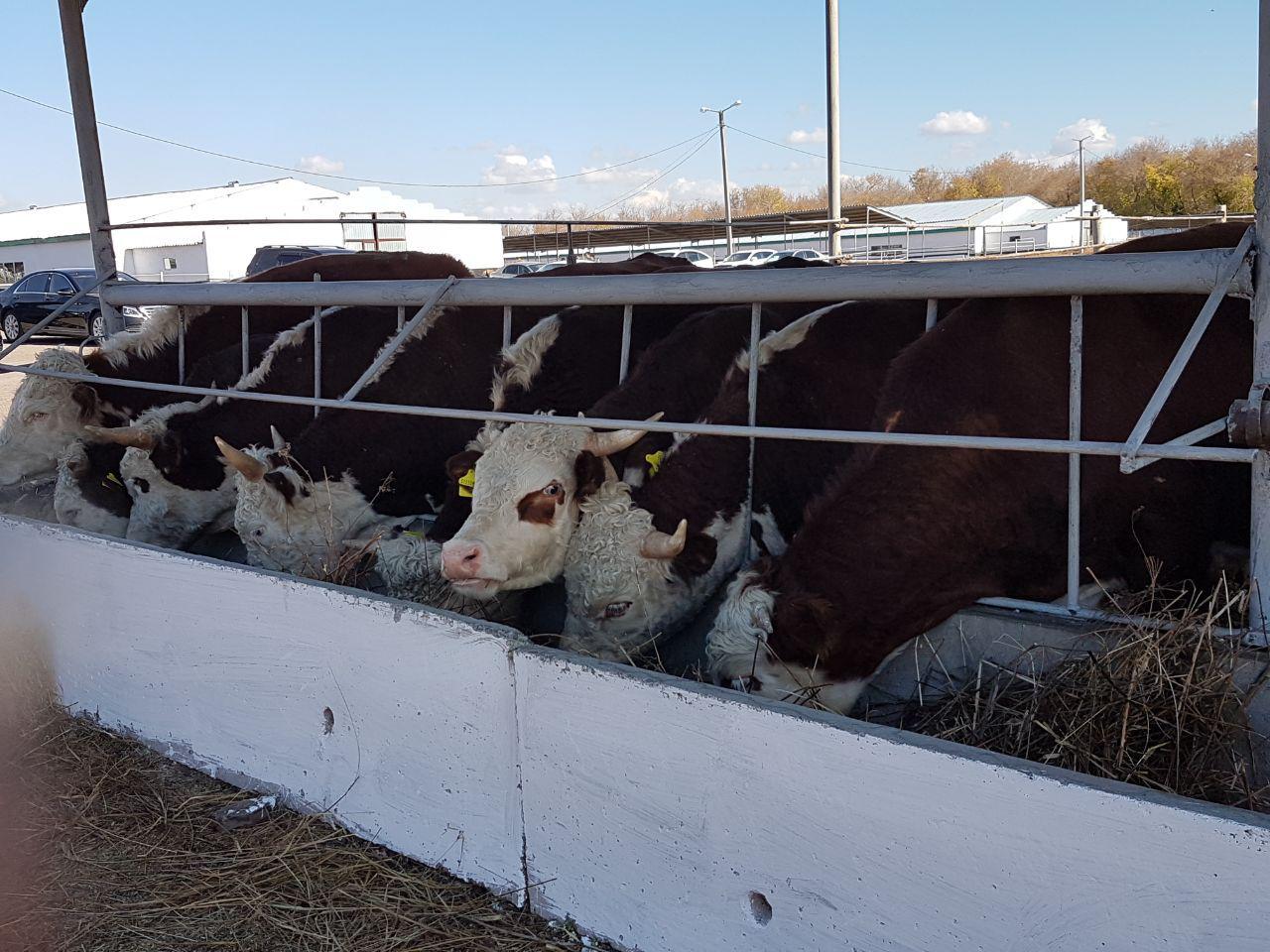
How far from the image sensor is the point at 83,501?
6250mm

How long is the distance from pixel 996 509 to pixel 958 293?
754 mm

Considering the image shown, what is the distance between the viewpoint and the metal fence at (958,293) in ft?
7.95

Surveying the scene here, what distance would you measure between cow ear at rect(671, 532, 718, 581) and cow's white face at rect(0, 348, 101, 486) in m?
4.48

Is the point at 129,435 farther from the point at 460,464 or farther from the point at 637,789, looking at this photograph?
the point at 637,789

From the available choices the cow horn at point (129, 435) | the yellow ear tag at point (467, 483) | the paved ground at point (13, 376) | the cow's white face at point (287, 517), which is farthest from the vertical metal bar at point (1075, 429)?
the paved ground at point (13, 376)

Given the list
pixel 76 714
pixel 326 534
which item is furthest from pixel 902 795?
pixel 76 714

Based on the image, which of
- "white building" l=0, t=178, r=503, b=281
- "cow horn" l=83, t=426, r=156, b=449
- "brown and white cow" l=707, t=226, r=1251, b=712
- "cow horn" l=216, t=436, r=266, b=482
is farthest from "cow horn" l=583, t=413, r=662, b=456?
"white building" l=0, t=178, r=503, b=281

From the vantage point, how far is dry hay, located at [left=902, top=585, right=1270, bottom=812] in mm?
2582

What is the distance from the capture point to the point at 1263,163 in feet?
8.21

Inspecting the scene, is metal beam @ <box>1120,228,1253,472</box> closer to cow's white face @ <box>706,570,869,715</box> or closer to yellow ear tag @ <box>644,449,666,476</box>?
cow's white face @ <box>706,570,869,715</box>

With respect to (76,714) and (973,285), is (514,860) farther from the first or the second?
(76,714)

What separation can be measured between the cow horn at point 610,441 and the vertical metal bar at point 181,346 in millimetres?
3756

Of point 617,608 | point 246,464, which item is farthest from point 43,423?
point 617,608

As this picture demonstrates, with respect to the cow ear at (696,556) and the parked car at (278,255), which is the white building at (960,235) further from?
the cow ear at (696,556)
